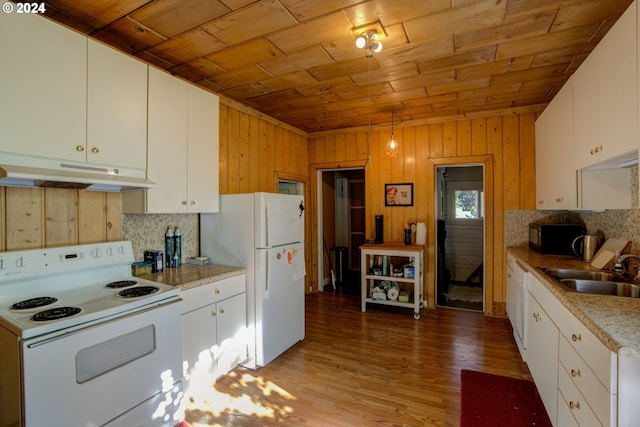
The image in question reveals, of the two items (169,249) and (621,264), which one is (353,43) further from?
(621,264)

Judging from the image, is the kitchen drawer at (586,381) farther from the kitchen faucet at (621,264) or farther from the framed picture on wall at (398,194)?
the framed picture on wall at (398,194)

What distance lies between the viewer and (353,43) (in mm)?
2188

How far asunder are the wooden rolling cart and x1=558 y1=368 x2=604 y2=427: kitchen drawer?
2.07m

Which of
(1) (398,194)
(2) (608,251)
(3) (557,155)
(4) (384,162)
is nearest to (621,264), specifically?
(2) (608,251)

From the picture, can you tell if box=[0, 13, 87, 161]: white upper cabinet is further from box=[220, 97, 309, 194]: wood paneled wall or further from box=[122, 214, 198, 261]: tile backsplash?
box=[220, 97, 309, 194]: wood paneled wall

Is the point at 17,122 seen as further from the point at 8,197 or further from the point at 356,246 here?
the point at 356,246

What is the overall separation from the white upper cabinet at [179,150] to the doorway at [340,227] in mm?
2393

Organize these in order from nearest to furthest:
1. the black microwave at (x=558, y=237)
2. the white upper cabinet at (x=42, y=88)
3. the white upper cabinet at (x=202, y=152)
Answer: the white upper cabinet at (x=42, y=88) < the white upper cabinet at (x=202, y=152) < the black microwave at (x=558, y=237)

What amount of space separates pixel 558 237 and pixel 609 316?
6.37ft

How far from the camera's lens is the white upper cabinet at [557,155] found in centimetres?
231

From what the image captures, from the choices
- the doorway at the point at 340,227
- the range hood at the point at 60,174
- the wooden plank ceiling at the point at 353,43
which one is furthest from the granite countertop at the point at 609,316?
the doorway at the point at 340,227

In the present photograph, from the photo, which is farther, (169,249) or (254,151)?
(254,151)

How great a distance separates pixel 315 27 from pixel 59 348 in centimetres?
227

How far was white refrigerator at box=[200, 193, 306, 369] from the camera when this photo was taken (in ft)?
8.64
